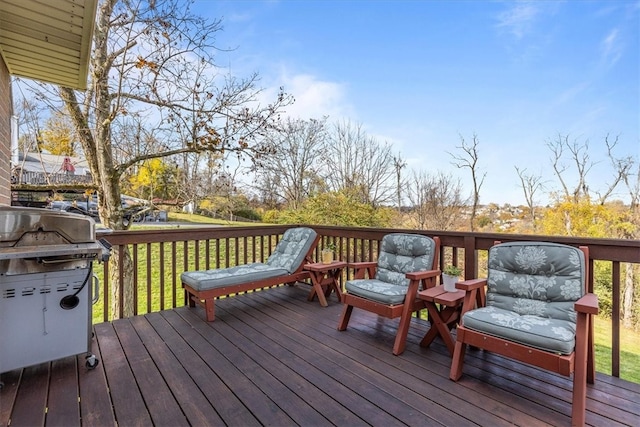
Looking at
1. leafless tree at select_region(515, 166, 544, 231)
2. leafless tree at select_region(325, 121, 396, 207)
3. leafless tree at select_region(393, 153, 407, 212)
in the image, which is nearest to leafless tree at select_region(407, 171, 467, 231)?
leafless tree at select_region(393, 153, 407, 212)

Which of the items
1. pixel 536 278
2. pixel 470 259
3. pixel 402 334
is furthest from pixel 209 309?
pixel 536 278

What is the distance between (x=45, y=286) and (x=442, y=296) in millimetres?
3046

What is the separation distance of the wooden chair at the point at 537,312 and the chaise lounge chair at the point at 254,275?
2.31 meters

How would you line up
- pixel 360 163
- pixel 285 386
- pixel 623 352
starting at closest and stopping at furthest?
pixel 285 386
pixel 623 352
pixel 360 163

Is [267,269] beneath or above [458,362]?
above

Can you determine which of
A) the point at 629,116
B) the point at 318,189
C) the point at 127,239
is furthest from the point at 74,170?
the point at 629,116

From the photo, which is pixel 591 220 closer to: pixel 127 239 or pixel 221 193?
pixel 221 193

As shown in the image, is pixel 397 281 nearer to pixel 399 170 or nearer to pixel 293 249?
pixel 293 249

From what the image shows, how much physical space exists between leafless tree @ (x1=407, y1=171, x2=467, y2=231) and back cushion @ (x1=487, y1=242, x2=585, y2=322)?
7542mm

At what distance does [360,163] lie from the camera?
37.1ft

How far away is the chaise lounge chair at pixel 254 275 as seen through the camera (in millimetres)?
3391

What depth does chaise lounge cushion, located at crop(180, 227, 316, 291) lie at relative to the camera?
346 centimetres

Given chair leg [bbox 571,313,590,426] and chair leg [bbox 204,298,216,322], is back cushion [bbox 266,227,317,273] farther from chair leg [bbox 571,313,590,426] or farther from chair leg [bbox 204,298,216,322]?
chair leg [bbox 571,313,590,426]

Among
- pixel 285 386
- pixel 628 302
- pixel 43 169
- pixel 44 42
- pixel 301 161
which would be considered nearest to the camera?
pixel 285 386
